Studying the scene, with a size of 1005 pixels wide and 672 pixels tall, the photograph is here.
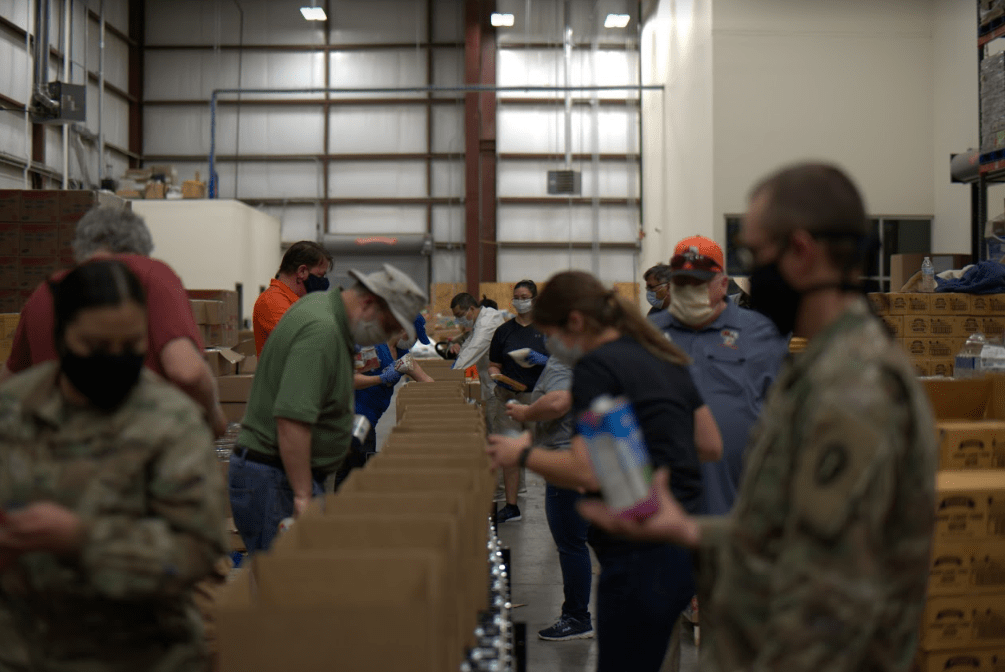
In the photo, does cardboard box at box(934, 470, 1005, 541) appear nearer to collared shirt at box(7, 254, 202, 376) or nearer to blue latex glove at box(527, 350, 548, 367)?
collared shirt at box(7, 254, 202, 376)

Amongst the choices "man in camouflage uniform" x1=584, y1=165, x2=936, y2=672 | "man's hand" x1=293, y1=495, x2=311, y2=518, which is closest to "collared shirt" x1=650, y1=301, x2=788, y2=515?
"man's hand" x1=293, y1=495, x2=311, y2=518

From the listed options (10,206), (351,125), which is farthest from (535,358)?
(351,125)

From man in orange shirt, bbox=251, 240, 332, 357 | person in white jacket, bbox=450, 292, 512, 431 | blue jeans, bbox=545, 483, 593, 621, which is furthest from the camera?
person in white jacket, bbox=450, 292, 512, 431

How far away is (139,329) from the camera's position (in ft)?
5.47

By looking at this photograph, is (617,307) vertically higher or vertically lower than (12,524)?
higher

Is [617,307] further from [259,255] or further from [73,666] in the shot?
[259,255]

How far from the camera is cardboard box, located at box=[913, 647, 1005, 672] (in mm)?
3365

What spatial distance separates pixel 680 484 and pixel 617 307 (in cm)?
49

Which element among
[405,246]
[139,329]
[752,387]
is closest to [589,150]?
[405,246]

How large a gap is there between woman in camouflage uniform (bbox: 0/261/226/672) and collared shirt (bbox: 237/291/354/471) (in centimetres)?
126

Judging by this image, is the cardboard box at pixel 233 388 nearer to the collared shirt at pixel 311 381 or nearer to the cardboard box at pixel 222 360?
the cardboard box at pixel 222 360

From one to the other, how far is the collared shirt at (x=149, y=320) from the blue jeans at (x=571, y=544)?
1.97 m

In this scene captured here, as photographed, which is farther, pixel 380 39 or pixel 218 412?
pixel 380 39

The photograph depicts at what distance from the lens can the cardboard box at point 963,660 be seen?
3.37 metres
